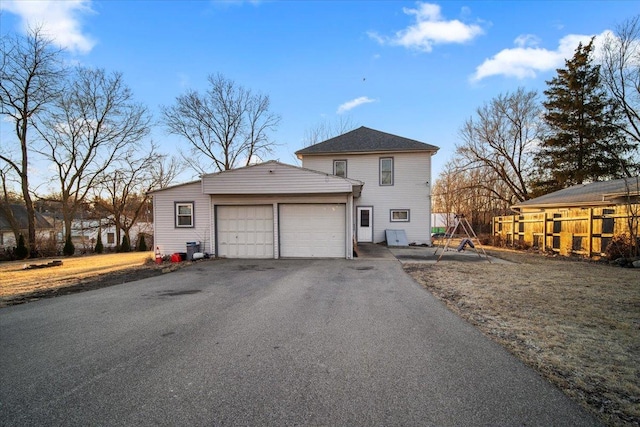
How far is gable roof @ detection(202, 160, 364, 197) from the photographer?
1225cm

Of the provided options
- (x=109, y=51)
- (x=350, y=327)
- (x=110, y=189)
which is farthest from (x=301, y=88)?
(x=110, y=189)

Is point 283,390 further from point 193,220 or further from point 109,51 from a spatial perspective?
point 109,51

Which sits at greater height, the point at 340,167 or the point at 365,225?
the point at 340,167

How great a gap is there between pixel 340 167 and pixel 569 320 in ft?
49.0

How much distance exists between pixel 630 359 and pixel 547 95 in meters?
27.5

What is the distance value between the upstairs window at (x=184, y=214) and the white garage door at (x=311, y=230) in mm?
3992

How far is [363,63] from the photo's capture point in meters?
16.3

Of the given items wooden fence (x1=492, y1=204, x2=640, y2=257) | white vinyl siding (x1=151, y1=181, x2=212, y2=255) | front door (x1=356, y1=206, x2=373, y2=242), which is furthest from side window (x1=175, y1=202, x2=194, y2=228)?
wooden fence (x1=492, y1=204, x2=640, y2=257)

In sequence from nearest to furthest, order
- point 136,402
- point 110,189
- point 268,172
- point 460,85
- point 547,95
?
point 136,402 < point 268,172 < point 460,85 < point 547,95 < point 110,189

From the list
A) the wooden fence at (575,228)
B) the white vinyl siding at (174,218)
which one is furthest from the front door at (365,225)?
the white vinyl siding at (174,218)

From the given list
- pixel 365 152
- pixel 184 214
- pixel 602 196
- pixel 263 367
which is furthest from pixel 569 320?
pixel 365 152

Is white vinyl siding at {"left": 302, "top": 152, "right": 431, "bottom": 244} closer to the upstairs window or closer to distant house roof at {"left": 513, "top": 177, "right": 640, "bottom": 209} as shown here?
distant house roof at {"left": 513, "top": 177, "right": 640, "bottom": 209}

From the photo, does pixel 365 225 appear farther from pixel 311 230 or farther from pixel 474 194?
pixel 474 194

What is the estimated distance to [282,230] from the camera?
13.1 meters
